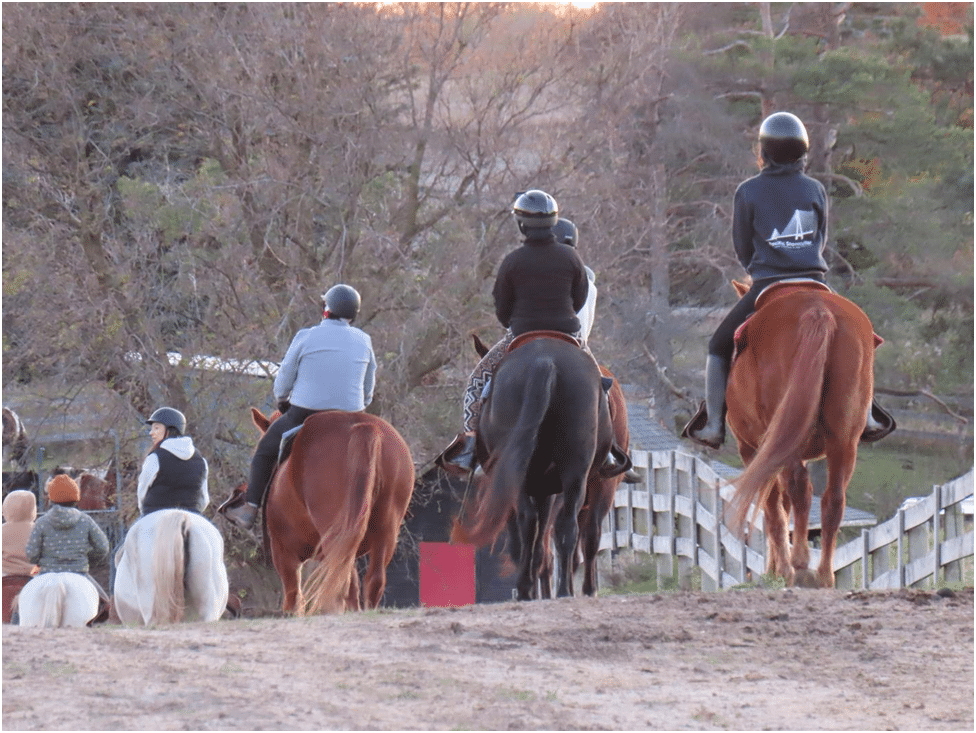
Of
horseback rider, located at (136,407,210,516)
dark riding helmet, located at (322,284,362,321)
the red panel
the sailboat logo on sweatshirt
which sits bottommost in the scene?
the red panel

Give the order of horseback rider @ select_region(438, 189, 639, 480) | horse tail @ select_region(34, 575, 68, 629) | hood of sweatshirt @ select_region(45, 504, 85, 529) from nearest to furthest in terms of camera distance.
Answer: horseback rider @ select_region(438, 189, 639, 480) → horse tail @ select_region(34, 575, 68, 629) → hood of sweatshirt @ select_region(45, 504, 85, 529)

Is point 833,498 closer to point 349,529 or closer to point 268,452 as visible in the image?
point 349,529

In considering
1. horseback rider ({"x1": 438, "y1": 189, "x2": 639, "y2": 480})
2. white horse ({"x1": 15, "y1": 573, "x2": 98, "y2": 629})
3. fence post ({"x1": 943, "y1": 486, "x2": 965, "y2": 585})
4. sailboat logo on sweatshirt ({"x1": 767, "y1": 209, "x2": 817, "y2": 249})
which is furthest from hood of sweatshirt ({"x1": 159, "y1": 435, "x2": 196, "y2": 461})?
fence post ({"x1": 943, "y1": 486, "x2": 965, "y2": 585})

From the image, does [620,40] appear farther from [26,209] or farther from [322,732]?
[322,732]

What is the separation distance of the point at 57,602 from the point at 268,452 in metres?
1.94

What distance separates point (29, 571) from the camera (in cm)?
1379

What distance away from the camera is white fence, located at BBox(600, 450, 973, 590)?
13.6 meters

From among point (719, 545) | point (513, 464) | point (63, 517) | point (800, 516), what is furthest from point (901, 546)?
point (63, 517)

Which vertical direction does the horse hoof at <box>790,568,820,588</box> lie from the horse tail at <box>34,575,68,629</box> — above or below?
above

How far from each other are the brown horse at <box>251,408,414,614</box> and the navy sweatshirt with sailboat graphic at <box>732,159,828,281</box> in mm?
2862

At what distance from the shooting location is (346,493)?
11055 millimetres

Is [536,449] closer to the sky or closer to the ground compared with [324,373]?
closer to the ground

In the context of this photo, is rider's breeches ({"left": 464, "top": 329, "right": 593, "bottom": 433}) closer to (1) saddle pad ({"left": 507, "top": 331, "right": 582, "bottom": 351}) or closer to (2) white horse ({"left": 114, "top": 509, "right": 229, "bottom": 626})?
(1) saddle pad ({"left": 507, "top": 331, "right": 582, "bottom": 351})

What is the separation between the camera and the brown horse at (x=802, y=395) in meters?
9.07
